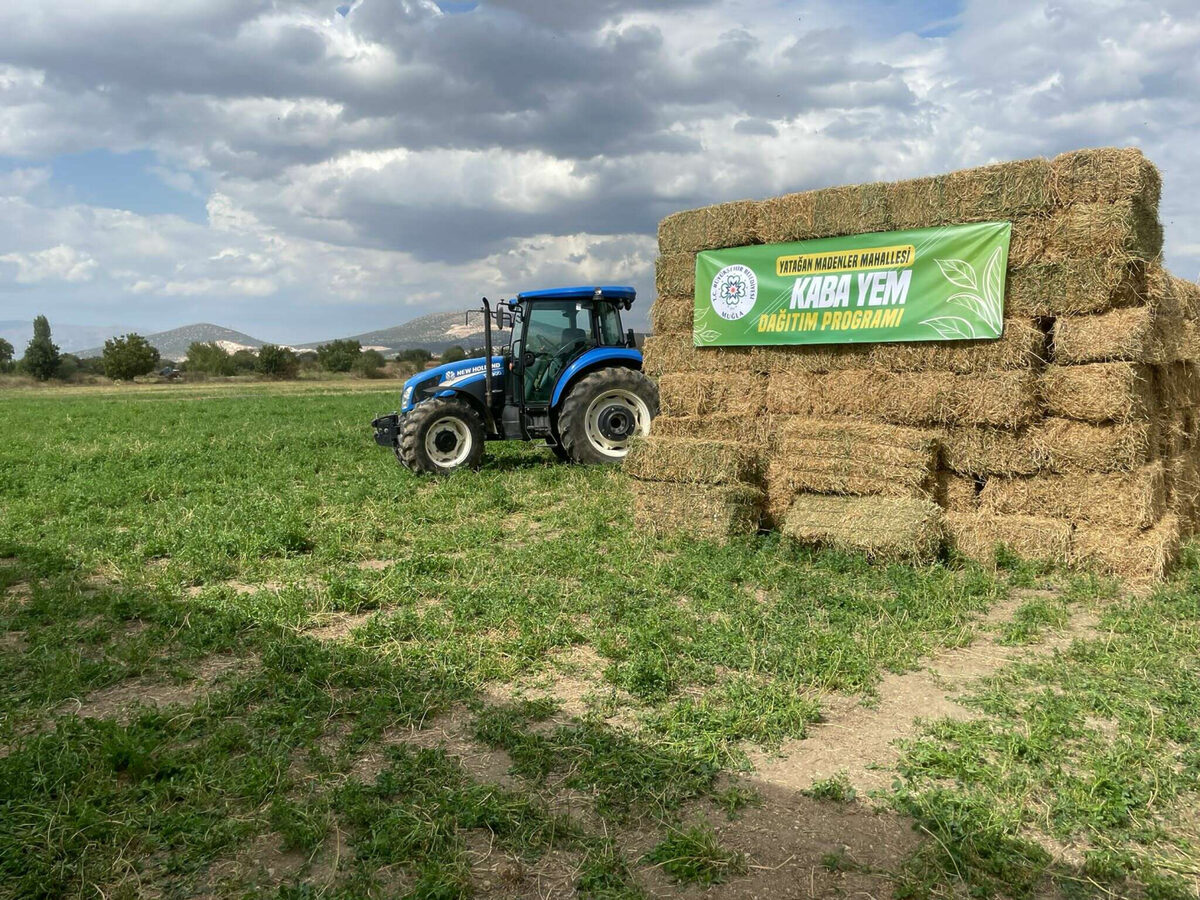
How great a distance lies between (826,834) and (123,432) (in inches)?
751

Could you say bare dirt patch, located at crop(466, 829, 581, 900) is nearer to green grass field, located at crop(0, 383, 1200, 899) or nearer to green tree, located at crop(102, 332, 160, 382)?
green grass field, located at crop(0, 383, 1200, 899)

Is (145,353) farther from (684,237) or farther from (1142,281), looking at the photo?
(1142,281)

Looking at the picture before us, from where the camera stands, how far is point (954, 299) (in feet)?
24.8

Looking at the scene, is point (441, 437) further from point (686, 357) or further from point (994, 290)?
point (994, 290)

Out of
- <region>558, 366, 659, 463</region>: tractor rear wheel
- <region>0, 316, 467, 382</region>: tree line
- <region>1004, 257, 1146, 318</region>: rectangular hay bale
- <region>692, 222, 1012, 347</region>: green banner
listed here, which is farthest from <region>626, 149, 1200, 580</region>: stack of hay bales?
<region>0, 316, 467, 382</region>: tree line

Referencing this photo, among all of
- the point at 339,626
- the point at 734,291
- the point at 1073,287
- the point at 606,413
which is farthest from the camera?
the point at 606,413

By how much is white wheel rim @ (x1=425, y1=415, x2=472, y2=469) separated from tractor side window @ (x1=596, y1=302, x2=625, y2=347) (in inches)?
95.9

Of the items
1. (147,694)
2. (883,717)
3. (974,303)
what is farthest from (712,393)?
(147,694)

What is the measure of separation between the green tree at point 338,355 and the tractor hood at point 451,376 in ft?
175

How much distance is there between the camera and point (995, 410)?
7.39 m

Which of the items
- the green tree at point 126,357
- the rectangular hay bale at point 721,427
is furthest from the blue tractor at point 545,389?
the green tree at point 126,357

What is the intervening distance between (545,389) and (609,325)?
1399 millimetres

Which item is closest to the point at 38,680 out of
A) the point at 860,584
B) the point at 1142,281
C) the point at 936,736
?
the point at 936,736

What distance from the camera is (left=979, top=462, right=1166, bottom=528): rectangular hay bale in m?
6.82
